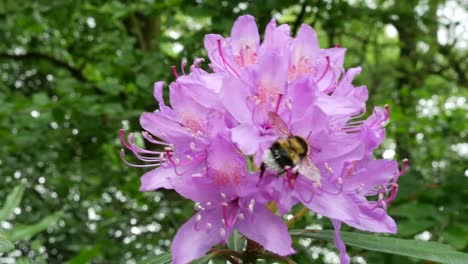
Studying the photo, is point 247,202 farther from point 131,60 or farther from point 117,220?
point 117,220

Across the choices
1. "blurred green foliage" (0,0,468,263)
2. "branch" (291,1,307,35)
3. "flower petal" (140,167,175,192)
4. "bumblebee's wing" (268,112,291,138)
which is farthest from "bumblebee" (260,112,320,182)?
"branch" (291,1,307,35)

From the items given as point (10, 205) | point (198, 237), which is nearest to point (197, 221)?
point (198, 237)

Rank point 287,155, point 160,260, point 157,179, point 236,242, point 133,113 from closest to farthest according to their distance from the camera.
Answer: point 287,155 < point 157,179 < point 160,260 < point 236,242 < point 133,113

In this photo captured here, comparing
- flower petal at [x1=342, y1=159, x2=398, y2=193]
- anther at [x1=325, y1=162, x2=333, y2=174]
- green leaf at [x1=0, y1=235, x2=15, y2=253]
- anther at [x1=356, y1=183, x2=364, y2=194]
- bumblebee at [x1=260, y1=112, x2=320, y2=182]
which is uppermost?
bumblebee at [x1=260, y1=112, x2=320, y2=182]

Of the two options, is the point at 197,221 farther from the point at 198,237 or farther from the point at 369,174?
the point at 369,174

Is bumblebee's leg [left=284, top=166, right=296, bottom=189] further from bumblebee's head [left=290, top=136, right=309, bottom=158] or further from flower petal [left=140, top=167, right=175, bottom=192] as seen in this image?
flower petal [left=140, top=167, right=175, bottom=192]

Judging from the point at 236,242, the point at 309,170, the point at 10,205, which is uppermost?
the point at 309,170

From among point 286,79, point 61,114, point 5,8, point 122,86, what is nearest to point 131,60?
point 122,86

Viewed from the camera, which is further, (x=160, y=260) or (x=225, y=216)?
(x=160, y=260)
